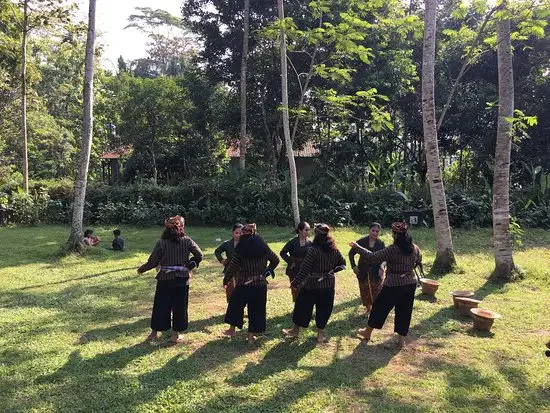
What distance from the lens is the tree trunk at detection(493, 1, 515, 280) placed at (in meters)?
8.78

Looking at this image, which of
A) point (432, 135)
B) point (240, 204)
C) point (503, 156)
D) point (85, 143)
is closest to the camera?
point (503, 156)

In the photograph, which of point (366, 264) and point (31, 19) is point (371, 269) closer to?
point (366, 264)

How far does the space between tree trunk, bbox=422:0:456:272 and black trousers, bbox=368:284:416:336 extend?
4.06 m

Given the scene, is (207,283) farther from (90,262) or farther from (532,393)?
(532,393)

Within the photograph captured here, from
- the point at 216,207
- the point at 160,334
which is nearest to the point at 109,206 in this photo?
the point at 216,207

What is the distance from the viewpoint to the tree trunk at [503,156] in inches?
346

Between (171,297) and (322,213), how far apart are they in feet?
36.3

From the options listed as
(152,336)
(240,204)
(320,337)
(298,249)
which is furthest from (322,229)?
(240,204)

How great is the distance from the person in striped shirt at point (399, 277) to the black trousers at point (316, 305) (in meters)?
0.59

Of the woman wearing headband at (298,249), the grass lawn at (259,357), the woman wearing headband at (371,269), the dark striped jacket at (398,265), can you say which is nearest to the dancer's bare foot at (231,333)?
the grass lawn at (259,357)

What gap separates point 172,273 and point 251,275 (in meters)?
0.94

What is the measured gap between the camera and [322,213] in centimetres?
Answer: 1634

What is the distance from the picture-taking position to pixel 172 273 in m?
5.59

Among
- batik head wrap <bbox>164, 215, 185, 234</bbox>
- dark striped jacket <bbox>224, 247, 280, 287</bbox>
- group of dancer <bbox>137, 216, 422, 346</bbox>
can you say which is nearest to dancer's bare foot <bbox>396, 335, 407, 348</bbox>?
group of dancer <bbox>137, 216, 422, 346</bbox>
